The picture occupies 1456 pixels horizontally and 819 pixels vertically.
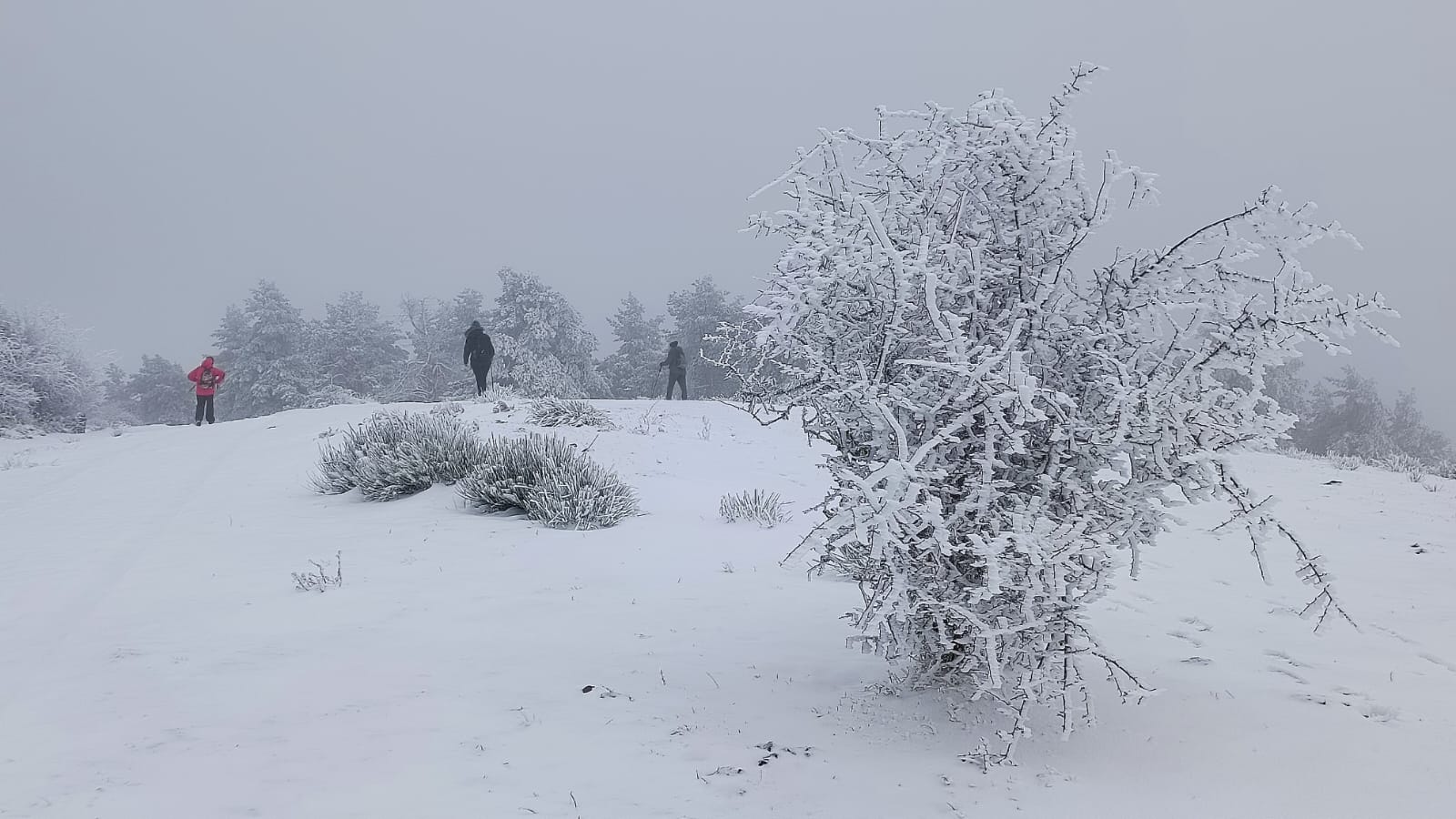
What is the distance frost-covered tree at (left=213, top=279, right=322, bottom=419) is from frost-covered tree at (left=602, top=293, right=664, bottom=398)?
1447 centimetres

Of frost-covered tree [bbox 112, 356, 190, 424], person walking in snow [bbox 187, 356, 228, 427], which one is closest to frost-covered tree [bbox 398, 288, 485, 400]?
frost-covered tree [bbox 112, 356, 190, 424]

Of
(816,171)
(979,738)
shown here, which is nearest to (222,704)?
(979,738)

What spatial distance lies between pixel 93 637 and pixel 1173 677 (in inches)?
209

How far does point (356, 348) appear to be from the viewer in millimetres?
40562

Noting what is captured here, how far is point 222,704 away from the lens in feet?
10.6

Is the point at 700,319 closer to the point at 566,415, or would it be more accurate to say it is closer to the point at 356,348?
the point at 356,348

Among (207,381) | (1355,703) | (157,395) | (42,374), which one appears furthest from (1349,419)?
(157,395)

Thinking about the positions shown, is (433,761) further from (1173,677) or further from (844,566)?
(1173,677)

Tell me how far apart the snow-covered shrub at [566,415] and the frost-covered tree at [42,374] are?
13.4 m

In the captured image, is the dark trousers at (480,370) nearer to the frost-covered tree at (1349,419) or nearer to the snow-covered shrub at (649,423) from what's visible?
the snow-covered shrub at (649,423)

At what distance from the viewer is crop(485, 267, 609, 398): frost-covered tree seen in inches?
1342

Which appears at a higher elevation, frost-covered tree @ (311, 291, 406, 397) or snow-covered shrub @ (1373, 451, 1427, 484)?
frost-covered tree @ (311, 291, 406, 397)

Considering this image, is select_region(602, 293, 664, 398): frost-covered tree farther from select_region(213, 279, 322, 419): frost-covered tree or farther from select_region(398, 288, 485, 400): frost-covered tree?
select_region(213, 279, 322, 419): frost-covered tree

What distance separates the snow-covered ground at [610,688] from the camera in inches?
104
